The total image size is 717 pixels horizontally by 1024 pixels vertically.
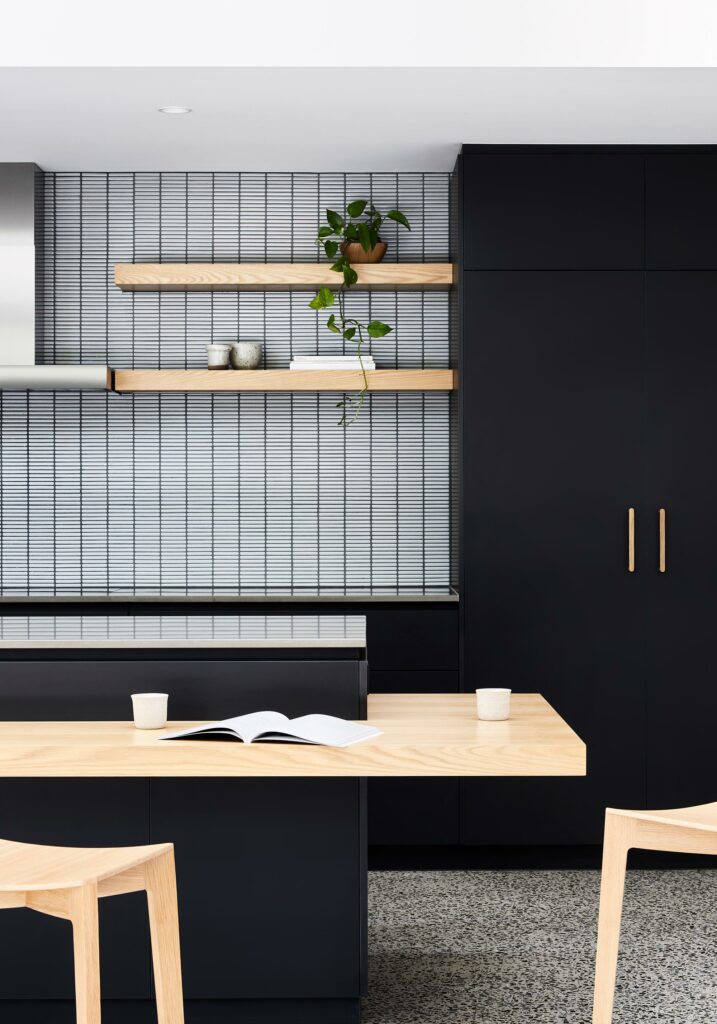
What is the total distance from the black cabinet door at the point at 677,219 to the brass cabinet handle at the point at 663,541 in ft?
2.77

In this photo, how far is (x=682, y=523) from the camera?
379cm

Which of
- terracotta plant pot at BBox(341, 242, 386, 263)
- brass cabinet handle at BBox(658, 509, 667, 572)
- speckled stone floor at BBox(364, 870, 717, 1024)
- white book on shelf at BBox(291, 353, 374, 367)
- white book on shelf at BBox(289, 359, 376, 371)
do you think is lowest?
speckled stone floor at BBox(364, 870, 717, 1024)

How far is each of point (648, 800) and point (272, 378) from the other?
1.98 m

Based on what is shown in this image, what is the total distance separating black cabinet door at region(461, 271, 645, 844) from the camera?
377 cm

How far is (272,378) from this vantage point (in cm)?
407

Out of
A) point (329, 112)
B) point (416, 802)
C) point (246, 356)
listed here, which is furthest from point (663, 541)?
point (329, 112)

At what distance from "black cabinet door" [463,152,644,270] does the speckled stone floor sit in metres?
2.06

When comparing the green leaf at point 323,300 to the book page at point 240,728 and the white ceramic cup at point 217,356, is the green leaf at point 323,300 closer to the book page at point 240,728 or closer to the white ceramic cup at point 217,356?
the white ceramic cup at point 217,356

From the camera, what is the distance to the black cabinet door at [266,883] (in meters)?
2.36

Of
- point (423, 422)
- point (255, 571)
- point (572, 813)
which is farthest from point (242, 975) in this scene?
point (423, 422)

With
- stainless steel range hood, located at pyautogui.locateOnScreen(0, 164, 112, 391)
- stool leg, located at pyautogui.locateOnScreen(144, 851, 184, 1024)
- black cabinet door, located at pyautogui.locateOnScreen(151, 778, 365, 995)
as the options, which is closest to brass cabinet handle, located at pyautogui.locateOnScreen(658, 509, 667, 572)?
black cabinet door, located at pyautogui.locateOnScreen(151, 778, 365, 995)

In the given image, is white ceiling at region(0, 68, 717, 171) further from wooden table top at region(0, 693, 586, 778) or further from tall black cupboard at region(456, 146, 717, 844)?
wooden table top at region(0, 693, 586, 778)

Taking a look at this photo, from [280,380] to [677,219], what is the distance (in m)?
1.49

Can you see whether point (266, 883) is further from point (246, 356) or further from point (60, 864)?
point (246, 356)
